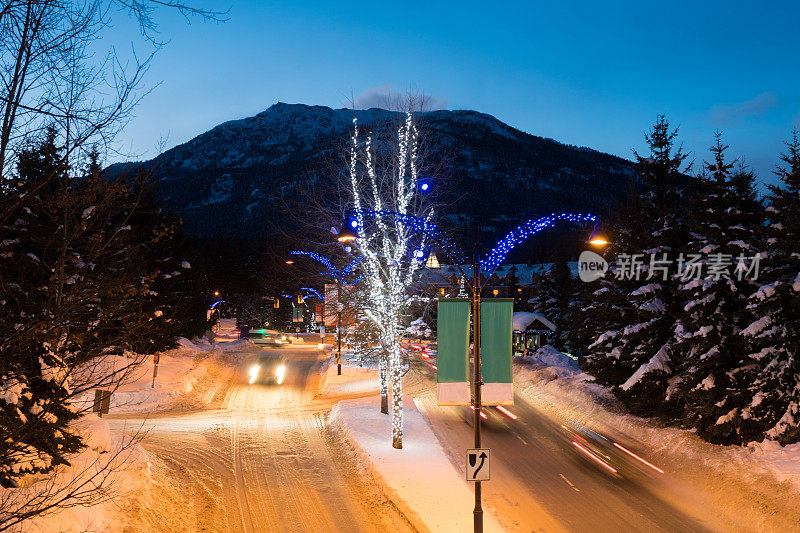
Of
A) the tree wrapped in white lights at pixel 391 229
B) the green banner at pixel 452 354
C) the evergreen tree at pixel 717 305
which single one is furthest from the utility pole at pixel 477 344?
the evergreen tree at pixel 717 305

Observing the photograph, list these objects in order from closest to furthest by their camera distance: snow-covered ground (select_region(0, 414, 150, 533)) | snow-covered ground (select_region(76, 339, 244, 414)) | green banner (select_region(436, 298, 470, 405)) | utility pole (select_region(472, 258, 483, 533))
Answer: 1. snow-covered ground (select_region(0, 414, 150, 533))
2. utility pole (select_region(472, 258, 483, 533))
3. green banner (select_region(436, 298, 470, 405))
4. snow-covered ground (select_region(76, 339, 244, 414))

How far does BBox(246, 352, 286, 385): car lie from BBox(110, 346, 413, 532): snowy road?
9.73 metres

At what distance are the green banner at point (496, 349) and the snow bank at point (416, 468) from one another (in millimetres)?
3416

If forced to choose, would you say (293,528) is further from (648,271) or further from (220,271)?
(220,271)

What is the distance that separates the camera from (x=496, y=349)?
13.0 m

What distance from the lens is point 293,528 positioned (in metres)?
13.4

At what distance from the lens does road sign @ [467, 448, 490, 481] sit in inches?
473

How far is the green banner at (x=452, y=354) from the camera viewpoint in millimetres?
13094

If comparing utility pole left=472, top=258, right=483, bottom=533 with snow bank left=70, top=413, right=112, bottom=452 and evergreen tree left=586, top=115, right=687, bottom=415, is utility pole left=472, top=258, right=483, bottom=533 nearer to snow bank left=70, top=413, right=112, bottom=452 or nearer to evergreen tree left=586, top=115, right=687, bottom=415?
snow bank left=70, top=413, right=112, bottom=452

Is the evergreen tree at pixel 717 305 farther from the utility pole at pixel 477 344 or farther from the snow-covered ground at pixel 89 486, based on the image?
the snow-covered ground at pixel 89 486

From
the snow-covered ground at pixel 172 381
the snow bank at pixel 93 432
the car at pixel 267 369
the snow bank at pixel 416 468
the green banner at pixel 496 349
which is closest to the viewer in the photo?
the green banner at pixel 496 349

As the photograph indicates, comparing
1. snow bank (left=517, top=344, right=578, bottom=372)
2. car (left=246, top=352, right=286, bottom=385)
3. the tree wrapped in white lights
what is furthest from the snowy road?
snow bank (left=517, top=344, right=578, bottom=372)

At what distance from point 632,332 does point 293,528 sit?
17.5 m

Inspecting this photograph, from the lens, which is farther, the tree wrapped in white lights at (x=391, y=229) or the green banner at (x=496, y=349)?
the tree wrapped in white lights at (x=391, y=229)
